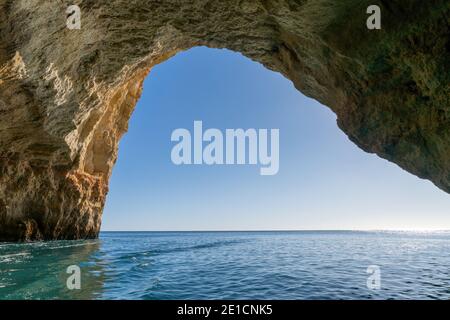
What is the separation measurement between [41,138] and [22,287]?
37.9 feet

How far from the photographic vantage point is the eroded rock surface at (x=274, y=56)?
6.41 metres

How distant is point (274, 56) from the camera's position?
34.9 ft

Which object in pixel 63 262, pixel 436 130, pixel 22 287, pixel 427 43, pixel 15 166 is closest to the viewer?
pixel 427 43

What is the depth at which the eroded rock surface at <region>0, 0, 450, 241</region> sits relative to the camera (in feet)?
21.0

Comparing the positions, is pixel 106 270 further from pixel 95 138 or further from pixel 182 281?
pixel 95 138

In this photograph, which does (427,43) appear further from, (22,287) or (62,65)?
(62,65)

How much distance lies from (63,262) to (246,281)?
298 inches

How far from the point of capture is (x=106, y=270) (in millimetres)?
10953

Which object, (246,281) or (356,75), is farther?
(246,281)

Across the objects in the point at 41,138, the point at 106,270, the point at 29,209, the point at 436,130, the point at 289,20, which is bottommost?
the point at 106,270

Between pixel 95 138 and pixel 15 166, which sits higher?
pixel 95 138

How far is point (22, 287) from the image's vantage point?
764cm

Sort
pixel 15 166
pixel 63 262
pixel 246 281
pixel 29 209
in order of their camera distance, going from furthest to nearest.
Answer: pixel 29 209
pixel 15 166
pixel 63 262
pixel 246 281

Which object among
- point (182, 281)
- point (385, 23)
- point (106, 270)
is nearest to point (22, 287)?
point (106, 270)
